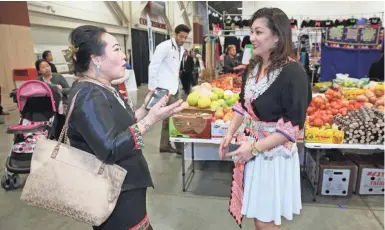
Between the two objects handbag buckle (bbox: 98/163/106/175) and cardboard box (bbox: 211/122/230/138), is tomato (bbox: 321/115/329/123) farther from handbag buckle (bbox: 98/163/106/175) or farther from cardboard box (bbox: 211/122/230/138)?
handbag buckle (bbox: 98/163/106/175)

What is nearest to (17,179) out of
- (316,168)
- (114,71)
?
(114,71)

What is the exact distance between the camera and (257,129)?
1.47 meters

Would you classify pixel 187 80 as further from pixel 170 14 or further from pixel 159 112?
pixel 170 14

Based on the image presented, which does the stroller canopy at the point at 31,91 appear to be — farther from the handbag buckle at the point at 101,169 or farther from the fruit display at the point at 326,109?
the fruit display at the point at 326,109

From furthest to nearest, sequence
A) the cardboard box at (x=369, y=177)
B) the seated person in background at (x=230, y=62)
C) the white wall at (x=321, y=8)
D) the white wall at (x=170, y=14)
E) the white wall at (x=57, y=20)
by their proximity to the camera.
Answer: the white wall at (x=170, y=14) < the white wall at (x=321, y=8) < the white wall at (x=57, y=20) < the seated person in background at (x=230, y=62) < the cardboard box at (x=369, y=177)

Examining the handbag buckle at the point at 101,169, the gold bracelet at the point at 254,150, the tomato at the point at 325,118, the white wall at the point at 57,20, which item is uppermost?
the white wall at the point at 57,20

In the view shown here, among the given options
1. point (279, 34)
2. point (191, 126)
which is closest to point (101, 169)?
point (279, 34)

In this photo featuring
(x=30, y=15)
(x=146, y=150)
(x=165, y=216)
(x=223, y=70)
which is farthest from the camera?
(x=30, y=15)

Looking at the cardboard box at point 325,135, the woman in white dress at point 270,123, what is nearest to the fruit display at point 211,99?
the cardboard box at point 325,135

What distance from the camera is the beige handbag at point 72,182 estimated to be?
1.10m

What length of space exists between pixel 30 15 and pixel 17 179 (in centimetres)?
582

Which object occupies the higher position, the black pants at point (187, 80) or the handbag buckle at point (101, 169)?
the handbag buckle at point (101, 169)

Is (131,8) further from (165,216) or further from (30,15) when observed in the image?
(165,216)

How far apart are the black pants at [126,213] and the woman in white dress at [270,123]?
491 millimetres
